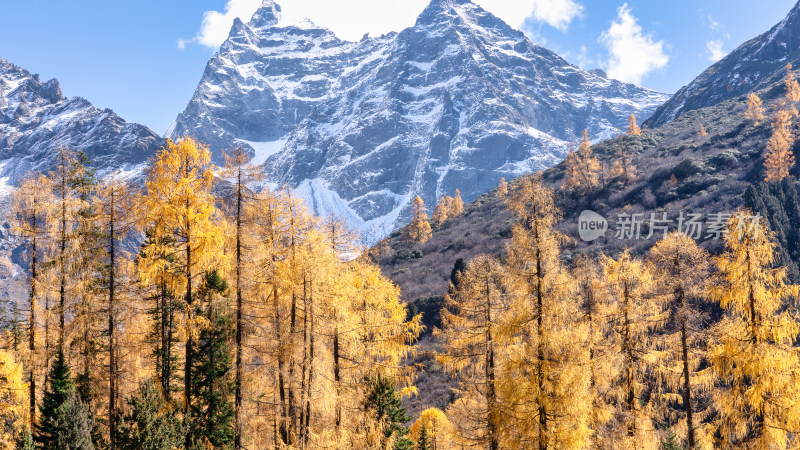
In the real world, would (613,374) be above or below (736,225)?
below

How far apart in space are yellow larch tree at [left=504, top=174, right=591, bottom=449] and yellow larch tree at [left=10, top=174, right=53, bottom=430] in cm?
1373

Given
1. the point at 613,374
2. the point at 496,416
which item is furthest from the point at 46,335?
the point at 613,374

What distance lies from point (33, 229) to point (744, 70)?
184m

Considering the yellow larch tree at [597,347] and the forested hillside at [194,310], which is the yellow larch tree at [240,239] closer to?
the forested hillside at [194,310]

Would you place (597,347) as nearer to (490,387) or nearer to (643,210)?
(490,387)

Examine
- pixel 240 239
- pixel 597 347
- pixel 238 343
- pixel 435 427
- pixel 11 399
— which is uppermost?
pixel 240 239

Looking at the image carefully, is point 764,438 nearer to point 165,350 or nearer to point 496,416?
point 496,416

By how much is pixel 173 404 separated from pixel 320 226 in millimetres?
7216

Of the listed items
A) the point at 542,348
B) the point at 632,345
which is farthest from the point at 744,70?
the point at 542,348

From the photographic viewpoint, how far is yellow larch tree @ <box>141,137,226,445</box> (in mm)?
12555

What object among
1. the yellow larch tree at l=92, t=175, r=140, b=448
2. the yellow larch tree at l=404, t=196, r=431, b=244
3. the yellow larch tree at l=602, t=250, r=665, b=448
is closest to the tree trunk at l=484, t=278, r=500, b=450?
the yellow larch tree at l=602, t=250, r=665, b=448

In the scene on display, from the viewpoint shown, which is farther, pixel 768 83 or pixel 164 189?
pixel 768 83

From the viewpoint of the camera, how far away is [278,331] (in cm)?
1523

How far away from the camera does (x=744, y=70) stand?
496 ft
